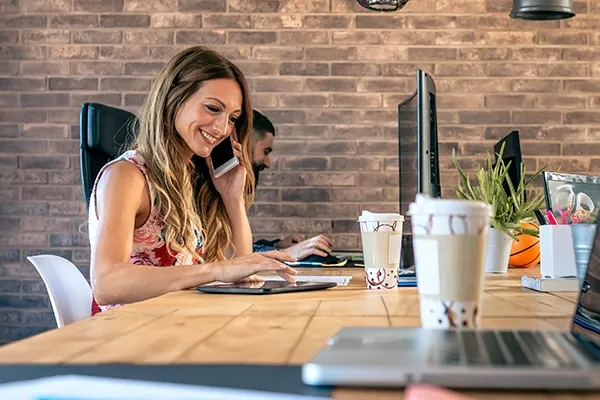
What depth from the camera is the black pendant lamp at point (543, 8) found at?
11.2 feet

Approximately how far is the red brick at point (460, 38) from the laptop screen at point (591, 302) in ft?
11.2

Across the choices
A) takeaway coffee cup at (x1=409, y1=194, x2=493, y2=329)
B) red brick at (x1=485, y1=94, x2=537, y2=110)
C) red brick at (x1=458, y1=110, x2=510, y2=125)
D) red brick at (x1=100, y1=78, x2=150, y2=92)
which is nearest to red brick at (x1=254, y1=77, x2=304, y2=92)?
red brick at (x1=100, y1=78, x2=150, y2=92)

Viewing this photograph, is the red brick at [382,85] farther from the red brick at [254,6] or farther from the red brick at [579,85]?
the red brick at [579,85]

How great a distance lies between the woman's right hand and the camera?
1.70m

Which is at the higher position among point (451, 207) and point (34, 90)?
point (34, 90)

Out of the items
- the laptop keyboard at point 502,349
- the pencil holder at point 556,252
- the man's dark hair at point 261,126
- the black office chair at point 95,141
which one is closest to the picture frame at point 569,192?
the pencil holder at point 556,252

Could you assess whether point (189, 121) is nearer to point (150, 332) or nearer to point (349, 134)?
point (150, 332)

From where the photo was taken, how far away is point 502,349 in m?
0.74

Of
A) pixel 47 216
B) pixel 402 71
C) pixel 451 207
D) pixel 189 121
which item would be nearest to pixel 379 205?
pixel 402 71

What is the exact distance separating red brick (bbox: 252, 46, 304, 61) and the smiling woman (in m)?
1.63

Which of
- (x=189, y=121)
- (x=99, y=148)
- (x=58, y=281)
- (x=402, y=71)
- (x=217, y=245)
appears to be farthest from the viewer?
(x=402, y=71)

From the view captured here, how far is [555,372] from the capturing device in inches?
25.7

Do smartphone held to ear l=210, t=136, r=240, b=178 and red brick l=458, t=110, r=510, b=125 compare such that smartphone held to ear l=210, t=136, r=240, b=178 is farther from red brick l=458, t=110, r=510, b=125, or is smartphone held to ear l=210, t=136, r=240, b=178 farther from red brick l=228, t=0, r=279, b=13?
red brick l=458, t=110, r=510, b=125

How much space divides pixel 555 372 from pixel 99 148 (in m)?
2.61
